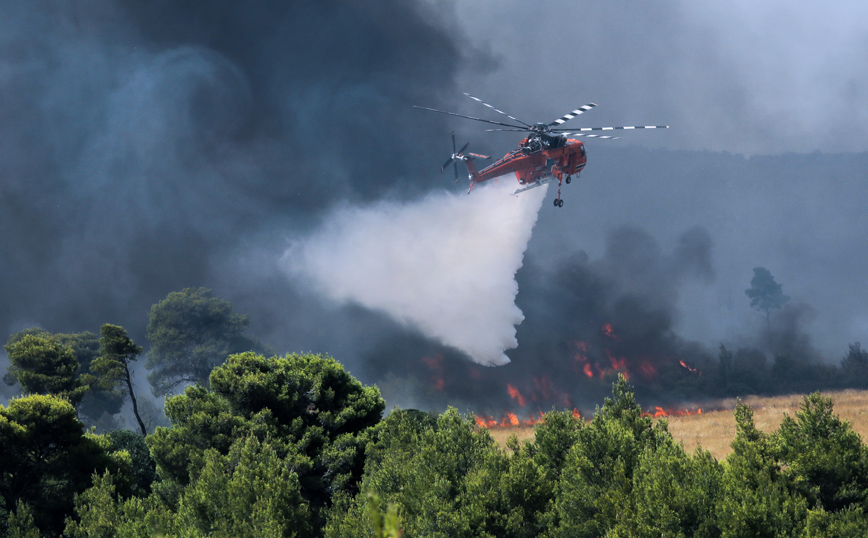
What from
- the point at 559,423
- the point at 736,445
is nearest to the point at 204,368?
the point at 559,423

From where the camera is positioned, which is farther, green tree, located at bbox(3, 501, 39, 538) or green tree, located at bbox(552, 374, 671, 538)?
green tree, located at bbox(3, 501, 39, 538)

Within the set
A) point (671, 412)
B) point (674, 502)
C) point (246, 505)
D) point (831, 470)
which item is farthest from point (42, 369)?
point (671, 412)

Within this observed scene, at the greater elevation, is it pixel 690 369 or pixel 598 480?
pixel 690 369

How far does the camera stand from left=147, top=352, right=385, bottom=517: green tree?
4781 centimetres

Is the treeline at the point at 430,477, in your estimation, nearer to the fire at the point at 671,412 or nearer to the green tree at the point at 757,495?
the green tree at the point at 757,495

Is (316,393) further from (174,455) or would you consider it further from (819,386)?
(819,386)

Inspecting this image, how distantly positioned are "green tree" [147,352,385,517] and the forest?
134 millimetres

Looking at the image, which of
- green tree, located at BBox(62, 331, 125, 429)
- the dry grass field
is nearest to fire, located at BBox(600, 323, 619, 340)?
the dry grass field

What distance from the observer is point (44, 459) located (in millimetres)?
44531

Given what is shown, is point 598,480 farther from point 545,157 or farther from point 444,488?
point 545,157

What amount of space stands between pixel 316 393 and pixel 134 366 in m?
155

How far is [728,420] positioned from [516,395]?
45.9 meters

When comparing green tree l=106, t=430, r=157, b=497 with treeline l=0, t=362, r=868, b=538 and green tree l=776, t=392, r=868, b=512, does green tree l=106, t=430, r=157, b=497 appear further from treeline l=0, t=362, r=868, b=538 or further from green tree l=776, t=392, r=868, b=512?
green tree l=776, t=392, r=868, b=512

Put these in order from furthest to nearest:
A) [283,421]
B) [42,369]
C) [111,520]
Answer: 1. [42,369]
2. [283,421]
3. [111,520]
